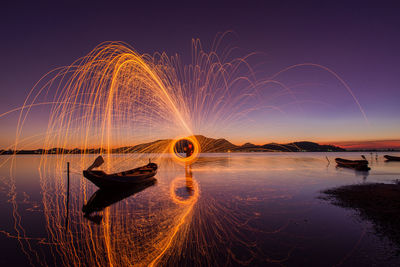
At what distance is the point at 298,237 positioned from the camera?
10.7 metres

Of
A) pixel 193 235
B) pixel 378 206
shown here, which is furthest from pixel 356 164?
pixel 193 235

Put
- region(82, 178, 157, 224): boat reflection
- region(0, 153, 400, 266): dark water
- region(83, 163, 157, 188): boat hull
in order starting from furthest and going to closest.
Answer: region(83, 163, 157, 188): boat hull
region(82, 178, 157, 224): boat reflection
region(0, 153, 400, 266): dark water

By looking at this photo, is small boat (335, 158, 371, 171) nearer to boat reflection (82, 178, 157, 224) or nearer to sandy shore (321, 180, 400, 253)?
sandy shore (321, 180, 400, 253)

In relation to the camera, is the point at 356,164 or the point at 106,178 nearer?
the point at 106,178

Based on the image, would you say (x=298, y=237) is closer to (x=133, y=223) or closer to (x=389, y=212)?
(x=389, y=212)

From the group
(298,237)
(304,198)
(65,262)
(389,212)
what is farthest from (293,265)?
(304,198)

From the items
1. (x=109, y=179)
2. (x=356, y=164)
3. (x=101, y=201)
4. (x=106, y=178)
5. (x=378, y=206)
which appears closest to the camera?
(x=378, y=206)

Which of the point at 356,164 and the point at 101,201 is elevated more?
the point at 356,164

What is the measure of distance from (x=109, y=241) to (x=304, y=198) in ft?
53.6

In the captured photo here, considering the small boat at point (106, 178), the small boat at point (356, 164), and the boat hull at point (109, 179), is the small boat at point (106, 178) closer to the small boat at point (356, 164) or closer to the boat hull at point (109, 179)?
the boat hull at point (109, 179)

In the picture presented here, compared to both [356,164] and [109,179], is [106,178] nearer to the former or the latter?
[109,179]

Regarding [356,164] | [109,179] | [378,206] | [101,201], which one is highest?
[109,179]

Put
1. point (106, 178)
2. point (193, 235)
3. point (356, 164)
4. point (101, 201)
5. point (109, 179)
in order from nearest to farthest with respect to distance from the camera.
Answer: point (193, 235) < point (101, 201) < point (106, 178) < point (109, 179) < point (356, 164)

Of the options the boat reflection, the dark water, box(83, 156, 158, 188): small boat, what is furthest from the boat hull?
the dark water
